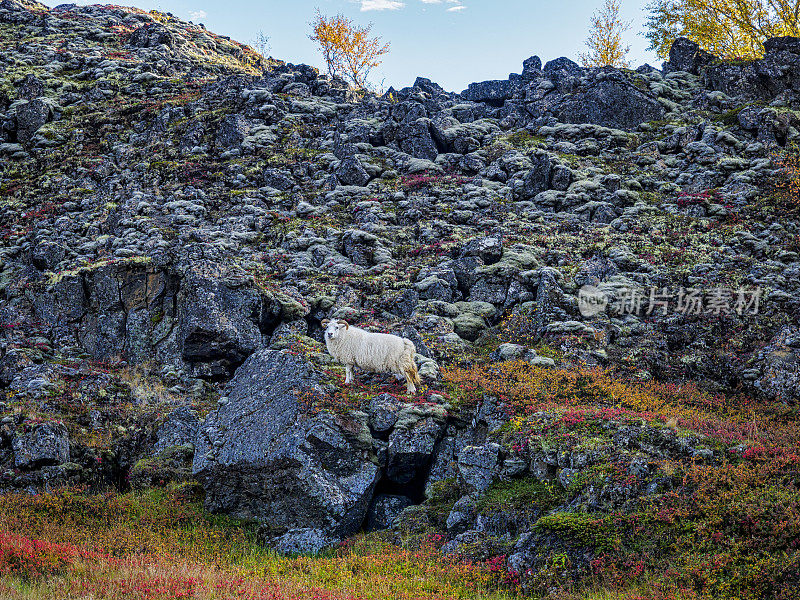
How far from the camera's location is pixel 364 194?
34719 mm

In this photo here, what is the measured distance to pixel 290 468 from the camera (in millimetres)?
14453

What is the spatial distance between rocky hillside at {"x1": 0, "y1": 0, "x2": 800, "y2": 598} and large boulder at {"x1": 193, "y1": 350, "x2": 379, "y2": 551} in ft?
0.29

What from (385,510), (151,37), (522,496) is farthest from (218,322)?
(151,37)

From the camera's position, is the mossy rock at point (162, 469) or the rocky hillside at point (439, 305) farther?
the mossy rock at point (162, 469)

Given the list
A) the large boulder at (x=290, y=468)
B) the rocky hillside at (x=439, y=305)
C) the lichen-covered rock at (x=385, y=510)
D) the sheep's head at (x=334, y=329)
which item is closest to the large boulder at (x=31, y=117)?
the rocky hillside at (x=439, y=305)

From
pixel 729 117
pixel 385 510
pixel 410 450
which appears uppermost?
pixel 729 117

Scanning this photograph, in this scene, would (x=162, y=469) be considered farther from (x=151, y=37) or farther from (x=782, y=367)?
(x=151, y=37)

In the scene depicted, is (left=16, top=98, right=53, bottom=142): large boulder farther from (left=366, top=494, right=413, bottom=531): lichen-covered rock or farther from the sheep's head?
(left=366, top=494, right=413, bottom=531): lichen-covered rock

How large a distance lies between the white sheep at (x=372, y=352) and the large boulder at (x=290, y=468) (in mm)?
1589

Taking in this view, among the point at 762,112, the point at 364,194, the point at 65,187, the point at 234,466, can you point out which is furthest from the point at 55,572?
the point at 762,112

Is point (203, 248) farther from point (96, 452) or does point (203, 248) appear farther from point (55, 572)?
point (55, 572)

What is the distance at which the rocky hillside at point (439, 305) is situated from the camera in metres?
12.4

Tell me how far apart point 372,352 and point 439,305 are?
7.11 metres

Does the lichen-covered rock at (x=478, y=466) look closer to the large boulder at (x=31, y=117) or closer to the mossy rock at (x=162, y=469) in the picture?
the mossy rock at (x=162, y=469)
